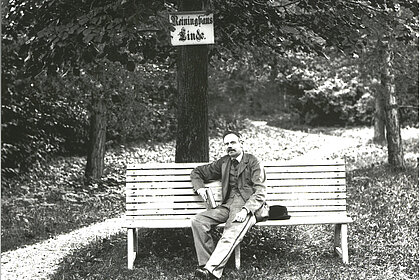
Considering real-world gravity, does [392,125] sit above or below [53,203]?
above

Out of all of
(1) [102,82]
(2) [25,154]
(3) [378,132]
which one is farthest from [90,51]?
(3) [378,132]

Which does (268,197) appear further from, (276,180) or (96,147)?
(96,147)

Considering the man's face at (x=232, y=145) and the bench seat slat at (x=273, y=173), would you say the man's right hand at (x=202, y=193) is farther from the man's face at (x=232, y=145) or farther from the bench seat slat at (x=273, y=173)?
the man's face at (x=232, y=145)

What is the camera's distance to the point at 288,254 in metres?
6.87

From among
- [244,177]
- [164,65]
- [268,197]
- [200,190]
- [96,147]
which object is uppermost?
[164,65]

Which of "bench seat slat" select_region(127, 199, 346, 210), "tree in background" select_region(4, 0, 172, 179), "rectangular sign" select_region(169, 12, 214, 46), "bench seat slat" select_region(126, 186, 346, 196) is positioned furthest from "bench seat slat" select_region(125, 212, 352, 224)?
"rectangular sign" select_region(169, 12, 214, 46)

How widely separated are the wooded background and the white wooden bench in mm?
727

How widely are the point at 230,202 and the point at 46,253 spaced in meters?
2.78

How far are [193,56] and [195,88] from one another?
385 mm

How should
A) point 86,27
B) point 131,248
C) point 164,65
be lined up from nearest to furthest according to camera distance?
point 86,27
point 131,248
point 164,65

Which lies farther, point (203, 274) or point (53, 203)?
point (53, 203)

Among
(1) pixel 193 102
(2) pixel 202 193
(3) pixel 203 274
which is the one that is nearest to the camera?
(3) pixel 203 274

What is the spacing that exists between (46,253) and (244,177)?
3.01m


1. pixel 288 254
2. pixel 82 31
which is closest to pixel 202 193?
pixel 288 254
